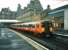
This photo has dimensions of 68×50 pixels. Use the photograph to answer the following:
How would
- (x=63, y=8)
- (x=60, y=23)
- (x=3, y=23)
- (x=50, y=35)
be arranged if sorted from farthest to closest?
(x=3, y=23) < (x=60, y=23) < (x=63, y=8) < (x=50, y=35)

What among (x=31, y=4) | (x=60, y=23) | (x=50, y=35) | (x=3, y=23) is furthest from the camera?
(x=31, y=4)

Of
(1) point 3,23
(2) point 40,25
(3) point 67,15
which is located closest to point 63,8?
(3) point 67,15

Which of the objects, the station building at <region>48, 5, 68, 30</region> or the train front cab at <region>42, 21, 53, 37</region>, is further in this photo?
the station building at <region>48, 5, 68, 30</region>

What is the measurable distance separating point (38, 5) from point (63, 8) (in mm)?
120083

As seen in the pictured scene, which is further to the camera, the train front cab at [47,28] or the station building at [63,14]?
the station building at [63,14]

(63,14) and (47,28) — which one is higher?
(63,14)

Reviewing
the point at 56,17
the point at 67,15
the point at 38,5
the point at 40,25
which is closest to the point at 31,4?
the point at 38,5

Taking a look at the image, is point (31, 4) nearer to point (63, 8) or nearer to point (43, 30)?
point (63, 8)

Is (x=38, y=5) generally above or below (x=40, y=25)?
above

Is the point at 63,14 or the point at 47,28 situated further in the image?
the point at 63,14

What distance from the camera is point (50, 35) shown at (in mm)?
36469

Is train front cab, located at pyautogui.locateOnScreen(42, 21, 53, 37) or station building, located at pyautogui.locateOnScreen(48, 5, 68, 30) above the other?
station building, located at pyautogui.locateOnScreen(48, 5, 68, 30)

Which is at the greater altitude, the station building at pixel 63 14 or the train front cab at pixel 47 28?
the station building at pixel 63 14

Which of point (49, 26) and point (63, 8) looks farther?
point (63, 8)
